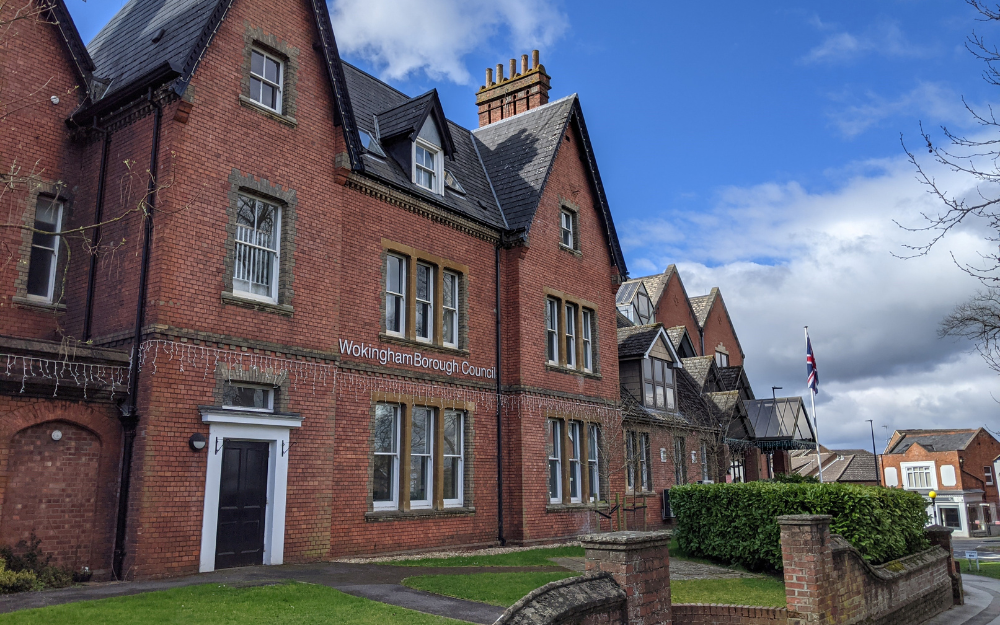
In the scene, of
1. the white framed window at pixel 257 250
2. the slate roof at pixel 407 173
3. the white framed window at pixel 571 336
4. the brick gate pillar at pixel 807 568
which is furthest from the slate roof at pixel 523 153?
the brick gate pillar at pixel 807 568

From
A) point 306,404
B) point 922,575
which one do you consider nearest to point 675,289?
point 922,575

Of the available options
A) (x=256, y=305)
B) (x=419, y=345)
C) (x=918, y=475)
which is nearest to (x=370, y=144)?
(x=419, y=345)

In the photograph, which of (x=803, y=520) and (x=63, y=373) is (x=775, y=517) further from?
(x=63, y=373)

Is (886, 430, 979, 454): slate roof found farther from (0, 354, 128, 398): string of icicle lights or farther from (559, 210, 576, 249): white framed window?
(0, 354, 128, 398): string of icicle lights

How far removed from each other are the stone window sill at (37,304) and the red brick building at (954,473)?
6885cm

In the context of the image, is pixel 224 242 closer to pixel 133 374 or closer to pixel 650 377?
pixel 133 374

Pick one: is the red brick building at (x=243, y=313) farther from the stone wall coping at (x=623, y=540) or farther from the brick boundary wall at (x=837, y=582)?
the brick boundary wall at (x=837, y=582)

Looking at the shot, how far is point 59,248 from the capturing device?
14820 millimetres

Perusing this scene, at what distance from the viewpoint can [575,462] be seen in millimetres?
23391

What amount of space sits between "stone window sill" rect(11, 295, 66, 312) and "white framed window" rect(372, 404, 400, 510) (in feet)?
21.9

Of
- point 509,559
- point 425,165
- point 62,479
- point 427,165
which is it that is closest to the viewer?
point 62,479

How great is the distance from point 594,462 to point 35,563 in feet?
53.0

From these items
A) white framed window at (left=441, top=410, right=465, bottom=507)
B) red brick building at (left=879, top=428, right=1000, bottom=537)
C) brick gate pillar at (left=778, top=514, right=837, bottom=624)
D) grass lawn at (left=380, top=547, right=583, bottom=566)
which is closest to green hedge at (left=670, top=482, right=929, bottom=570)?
grass lawn at (left=380, top=547, right=583, bottom=566)

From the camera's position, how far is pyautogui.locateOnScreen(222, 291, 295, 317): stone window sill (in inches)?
555
